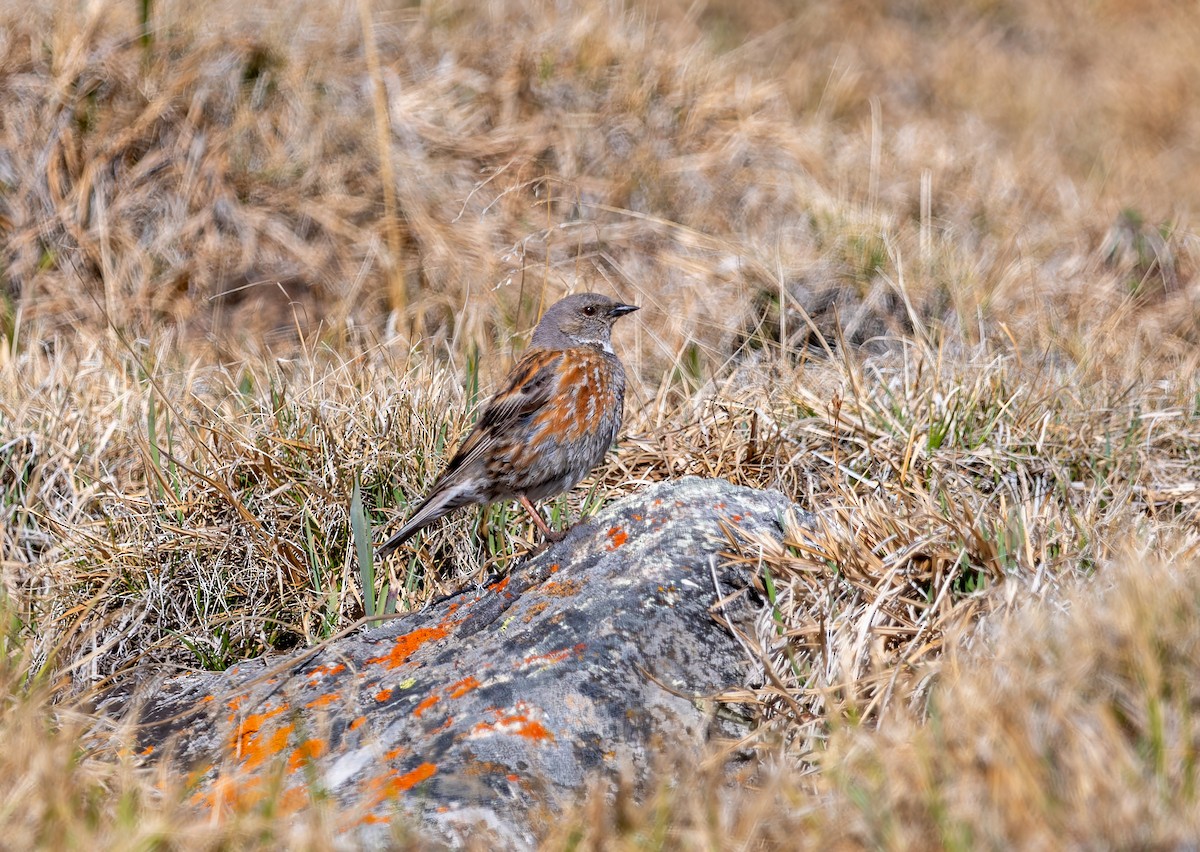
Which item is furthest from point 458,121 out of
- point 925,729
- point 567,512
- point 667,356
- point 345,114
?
point 925,729

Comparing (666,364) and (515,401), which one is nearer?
(515,401)

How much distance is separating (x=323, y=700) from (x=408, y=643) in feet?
1.10

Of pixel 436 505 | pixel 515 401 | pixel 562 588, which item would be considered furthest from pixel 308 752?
pixel 515 401

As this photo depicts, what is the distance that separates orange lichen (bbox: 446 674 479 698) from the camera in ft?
11.0

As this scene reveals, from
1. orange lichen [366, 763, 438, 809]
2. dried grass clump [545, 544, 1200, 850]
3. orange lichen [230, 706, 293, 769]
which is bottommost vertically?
orange lichen [230, 706, 293, 769]

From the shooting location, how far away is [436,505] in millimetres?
4195

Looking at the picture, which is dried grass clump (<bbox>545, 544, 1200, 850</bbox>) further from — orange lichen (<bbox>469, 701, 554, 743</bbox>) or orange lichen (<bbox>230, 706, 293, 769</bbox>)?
orange lichen (<bbox>230, 706, 293, 769</bbox>)

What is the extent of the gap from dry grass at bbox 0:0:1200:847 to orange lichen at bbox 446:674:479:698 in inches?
24.9

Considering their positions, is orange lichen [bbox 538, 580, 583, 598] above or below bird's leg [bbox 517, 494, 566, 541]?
above

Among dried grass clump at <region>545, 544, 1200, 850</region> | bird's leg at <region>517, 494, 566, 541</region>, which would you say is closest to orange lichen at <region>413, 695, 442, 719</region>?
dried grass clump at <region>545, 544, 1200, 850</region>

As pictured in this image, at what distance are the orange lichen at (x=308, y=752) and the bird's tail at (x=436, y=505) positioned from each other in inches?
43.4

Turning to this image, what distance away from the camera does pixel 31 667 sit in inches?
157

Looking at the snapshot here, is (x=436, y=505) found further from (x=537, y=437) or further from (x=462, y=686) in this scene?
(x=462, y=686)

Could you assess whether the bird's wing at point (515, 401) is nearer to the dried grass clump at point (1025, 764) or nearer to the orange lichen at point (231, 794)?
the orange lichen at point (231, 794)
